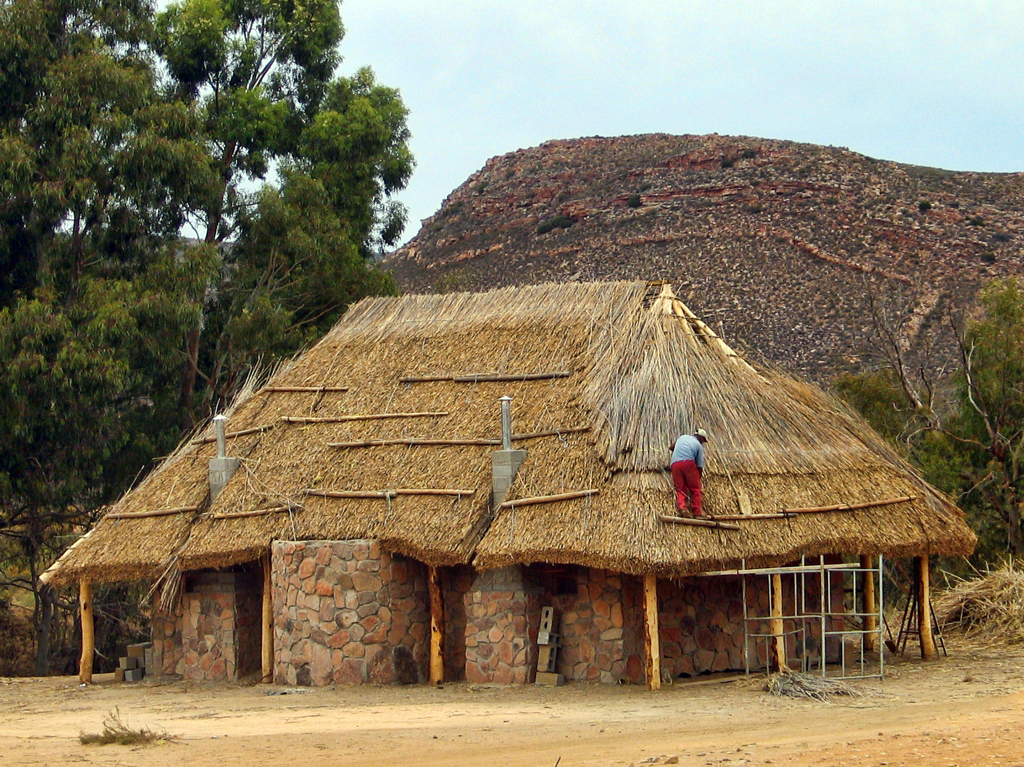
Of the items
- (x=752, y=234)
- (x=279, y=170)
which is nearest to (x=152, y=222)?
(x=279, y=170)

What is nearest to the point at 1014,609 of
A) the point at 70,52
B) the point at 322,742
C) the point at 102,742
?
the point at 322,742

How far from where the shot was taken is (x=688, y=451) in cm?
1478

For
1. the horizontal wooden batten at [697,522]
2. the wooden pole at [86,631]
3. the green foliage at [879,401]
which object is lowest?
the wooden pole at [86,631]

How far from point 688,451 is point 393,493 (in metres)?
3.97

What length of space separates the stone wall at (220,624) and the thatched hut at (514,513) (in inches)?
1.2

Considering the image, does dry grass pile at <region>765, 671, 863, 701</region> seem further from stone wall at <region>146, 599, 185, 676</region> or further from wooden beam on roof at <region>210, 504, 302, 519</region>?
stone wall at <region>146, 599, 185, 676</region>

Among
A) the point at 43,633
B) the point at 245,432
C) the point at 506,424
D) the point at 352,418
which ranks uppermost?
the point at 352,418

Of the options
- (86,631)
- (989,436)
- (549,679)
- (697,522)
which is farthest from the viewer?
(989,436)

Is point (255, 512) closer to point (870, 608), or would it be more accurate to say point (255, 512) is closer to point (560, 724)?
point (560, 724)

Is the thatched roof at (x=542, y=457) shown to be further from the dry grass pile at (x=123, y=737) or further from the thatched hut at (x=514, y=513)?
the dry grass pile at (x=123, y=737)

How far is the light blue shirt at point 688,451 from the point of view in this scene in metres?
14.8

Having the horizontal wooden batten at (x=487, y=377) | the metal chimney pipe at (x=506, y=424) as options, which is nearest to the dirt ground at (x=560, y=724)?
the metal chimney pipe at (x=506, y=424)

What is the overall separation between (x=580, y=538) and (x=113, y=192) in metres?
13.4

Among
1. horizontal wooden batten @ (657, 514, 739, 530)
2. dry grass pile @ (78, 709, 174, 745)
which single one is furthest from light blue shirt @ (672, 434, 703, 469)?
dry grass pile @ (78, 709, 174, 745)
